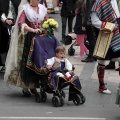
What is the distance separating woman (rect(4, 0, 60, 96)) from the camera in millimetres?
8391

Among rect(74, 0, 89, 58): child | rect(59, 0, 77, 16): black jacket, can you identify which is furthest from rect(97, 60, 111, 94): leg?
rect(59, 0, 77, 16): black jacket

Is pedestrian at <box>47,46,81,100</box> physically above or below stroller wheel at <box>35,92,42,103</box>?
above

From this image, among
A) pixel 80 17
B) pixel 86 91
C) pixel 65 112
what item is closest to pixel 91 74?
pixel 86 91

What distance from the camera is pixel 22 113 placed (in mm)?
7785

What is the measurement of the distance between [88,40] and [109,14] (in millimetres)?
3857

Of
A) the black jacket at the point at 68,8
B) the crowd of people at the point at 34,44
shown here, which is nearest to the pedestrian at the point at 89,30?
the crowd of people at the point at 34,44

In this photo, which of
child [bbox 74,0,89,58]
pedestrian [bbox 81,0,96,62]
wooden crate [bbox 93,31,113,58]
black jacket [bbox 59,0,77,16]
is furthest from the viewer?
black jacket [bbox 59,0,77,16]

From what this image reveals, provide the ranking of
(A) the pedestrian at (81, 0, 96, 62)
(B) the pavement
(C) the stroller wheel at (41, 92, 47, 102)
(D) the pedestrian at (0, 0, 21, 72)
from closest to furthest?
(B) the pavement
(C) the stroller wheel at (41, 92, 47, 102)
(D) the pedestrian at (0, 0, 21, 72)
(A) the pedestrian at (81, 0, 96, 62)

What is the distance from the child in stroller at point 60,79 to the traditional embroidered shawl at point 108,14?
3.19 feet

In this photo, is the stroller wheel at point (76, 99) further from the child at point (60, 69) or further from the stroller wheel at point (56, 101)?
the stroller wheel at point (56, 101)

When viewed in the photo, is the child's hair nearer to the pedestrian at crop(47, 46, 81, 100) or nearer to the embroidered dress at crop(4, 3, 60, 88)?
the pedestrian at crop(47, 46, 81, 100)

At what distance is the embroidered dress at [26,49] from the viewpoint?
843 centimetres

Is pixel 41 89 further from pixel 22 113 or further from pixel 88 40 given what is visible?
pixel 88 40

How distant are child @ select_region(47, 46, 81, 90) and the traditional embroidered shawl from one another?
0.98 metres
